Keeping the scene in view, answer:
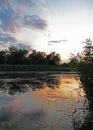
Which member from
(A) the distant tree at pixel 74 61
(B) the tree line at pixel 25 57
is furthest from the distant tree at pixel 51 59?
(A) the distant tree at pixel 74 61

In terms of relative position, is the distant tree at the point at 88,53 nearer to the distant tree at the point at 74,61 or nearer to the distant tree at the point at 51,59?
the distant tree at the point at 74,61

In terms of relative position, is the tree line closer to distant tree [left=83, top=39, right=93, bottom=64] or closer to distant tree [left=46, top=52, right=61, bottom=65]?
distant tree [left=46, top=52, right=61, bottom=65]

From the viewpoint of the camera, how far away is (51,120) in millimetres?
11875

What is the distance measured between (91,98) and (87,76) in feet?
2.59

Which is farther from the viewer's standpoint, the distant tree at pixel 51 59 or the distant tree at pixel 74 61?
the distant tree at pixel 51 59

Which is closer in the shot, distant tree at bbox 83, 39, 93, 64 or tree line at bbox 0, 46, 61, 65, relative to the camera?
distant tree at bbox 83, 39, 93, 64

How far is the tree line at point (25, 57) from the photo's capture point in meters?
129

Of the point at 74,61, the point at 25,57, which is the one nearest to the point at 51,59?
the point at 25,57

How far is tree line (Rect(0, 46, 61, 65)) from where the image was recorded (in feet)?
423

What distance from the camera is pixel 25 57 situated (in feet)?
433

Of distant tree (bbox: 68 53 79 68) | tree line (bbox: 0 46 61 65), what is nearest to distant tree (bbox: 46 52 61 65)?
→ tree line (bbox: 0 46 61 65)

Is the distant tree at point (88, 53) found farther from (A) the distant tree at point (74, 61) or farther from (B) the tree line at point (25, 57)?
(B) the tree line at point (25, 57)

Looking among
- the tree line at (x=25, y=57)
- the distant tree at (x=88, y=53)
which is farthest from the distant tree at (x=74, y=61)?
the tree line at (x=25, y=57)

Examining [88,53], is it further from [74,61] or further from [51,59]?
[51,59]
